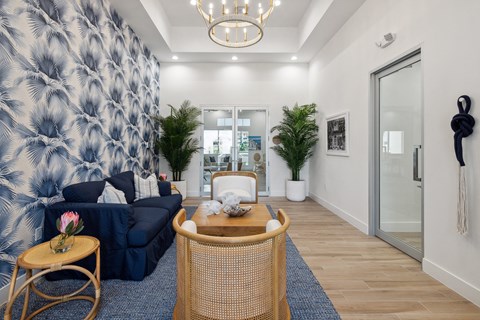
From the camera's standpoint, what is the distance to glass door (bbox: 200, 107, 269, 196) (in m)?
6.48

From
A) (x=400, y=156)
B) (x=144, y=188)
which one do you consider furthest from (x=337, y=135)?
(x=144, y=188)

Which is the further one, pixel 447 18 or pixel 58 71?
pixel 58 71

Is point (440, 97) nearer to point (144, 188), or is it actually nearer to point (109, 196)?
point (109, 196)

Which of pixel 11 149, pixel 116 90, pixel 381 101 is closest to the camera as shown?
pixel 11 149

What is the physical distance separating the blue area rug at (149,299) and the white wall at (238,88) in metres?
4.02

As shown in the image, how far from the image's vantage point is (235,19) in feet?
9.14

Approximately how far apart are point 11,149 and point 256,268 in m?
2.22

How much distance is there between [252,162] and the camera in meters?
6.57

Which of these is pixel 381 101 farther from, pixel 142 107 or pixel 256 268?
pixel 142 107

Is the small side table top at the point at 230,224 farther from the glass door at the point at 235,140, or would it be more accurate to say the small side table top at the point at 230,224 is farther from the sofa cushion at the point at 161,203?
the glass door at the point at 235,140

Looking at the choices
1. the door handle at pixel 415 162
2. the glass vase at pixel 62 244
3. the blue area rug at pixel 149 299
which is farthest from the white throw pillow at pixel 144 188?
the door handle at pixel 415 162

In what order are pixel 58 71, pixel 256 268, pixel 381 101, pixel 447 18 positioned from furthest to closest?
pixel 381 101 < pixel 58 71 < pixel 447 18 < pixel 256 268

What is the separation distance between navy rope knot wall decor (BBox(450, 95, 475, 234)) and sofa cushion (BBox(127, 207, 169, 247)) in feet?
8.89

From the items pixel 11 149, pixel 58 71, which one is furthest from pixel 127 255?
pixel 58 71
